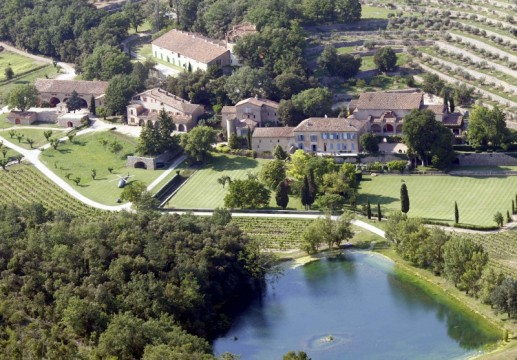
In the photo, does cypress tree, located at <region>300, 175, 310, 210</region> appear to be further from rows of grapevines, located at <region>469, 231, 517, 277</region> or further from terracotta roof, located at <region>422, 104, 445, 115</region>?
terracotta roof, located at <region>422, 104, 445, 115</region>

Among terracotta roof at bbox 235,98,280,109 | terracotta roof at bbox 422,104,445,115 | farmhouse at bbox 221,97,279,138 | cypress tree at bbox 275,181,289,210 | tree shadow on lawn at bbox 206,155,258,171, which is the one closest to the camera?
cypress tree at bbox 275,181,289,210

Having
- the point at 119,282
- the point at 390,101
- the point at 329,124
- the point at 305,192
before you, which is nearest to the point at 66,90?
the point at 329,124

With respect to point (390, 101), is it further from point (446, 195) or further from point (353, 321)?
point (353, 321)

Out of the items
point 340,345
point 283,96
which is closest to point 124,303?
point 340,345

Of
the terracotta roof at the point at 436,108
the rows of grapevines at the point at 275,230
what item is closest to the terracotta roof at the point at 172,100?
the rows of grapevines at the point at 275,230

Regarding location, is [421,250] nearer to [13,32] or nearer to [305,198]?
[305,198]

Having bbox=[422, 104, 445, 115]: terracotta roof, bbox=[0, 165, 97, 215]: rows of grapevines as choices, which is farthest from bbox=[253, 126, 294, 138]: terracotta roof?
bbox=[0, 165, 97, 215]: rows of grapevines
